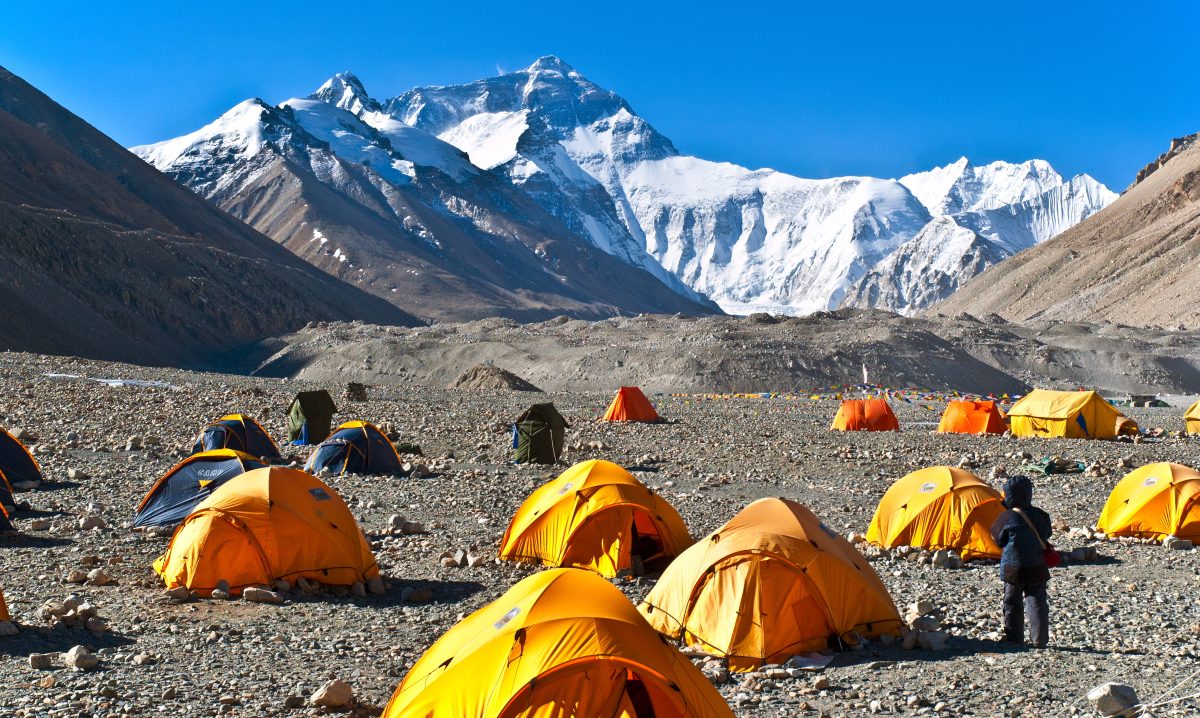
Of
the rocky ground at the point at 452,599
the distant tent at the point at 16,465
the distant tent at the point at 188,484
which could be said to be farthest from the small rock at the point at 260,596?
the distant tent at the point at 16,465

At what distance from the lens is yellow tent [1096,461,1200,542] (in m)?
14.6

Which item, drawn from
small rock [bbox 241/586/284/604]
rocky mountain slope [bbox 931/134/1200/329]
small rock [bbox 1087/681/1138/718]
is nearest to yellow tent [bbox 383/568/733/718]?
small rock [bbox 1087/681/1138/718]

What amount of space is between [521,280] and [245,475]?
153369mm

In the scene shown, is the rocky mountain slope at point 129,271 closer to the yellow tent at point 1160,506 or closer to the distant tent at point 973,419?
the distant tent at point 973,419

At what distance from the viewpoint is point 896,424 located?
34.2 m

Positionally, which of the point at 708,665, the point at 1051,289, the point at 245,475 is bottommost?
the point at 708,665

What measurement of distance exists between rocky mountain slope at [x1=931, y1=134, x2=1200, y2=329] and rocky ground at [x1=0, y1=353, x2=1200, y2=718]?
86.6m

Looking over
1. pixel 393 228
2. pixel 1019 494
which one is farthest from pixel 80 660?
pixel 393 228

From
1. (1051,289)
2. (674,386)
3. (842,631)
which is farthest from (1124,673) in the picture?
(1051,289)

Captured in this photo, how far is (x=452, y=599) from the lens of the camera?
38.9ft

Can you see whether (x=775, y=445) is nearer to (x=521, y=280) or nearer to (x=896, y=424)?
(x=896, y=424)

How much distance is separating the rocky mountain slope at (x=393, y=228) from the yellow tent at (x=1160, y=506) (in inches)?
4381

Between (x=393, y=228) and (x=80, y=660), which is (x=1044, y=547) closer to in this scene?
(x=80, y=660)

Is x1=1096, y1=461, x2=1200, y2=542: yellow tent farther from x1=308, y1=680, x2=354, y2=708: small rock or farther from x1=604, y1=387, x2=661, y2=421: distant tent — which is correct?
x1=604, y1=387, x2=661, y2=421: distant tent
